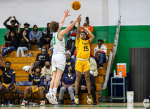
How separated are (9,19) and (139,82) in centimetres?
725

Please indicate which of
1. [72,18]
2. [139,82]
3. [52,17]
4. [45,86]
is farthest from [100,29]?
[45,86]

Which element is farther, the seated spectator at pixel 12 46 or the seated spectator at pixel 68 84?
the seated spectator at pixel 12 46

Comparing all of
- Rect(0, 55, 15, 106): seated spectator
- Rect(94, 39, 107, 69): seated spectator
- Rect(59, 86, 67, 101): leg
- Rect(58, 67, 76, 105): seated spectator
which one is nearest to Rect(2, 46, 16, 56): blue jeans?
Rect(0, 55, 15, 106): seated spectator

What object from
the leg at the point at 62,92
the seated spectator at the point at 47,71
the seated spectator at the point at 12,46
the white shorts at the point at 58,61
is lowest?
the leg at the point at 62,92

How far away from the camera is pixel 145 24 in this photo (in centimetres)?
1200

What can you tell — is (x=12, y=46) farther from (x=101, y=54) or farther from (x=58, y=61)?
(x=58, y=61)

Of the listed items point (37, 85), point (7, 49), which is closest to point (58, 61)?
point (37, 85)

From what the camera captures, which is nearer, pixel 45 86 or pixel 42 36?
pixel 45 86

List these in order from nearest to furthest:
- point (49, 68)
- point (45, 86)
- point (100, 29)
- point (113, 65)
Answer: point (45, 86), point (49, 68), point (113, 65), point (100, 29)

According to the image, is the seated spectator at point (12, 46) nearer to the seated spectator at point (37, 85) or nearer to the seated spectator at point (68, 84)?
the seated spectator at point (37, 85)

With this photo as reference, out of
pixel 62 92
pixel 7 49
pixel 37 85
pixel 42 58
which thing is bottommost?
pixel 62 92

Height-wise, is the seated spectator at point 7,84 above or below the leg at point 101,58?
below

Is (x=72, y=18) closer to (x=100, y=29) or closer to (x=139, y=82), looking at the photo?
(x=100, y=29)

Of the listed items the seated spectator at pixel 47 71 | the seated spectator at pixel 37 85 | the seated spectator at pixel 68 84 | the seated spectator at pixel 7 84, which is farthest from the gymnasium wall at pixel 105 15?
the seated spectator at pixel 7 84
